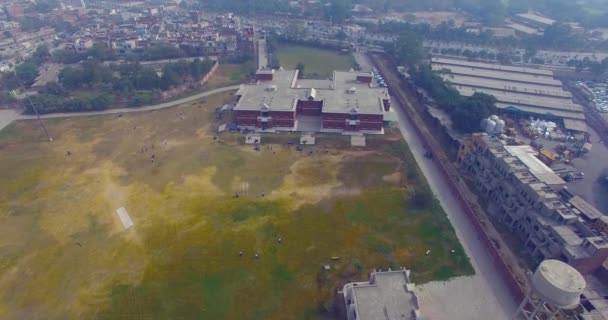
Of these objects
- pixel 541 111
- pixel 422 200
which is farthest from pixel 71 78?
pixel 541 111

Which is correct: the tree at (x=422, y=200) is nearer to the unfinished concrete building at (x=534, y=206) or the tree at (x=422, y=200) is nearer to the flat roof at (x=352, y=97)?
the unfinished concrete building at (x=534, y=206)

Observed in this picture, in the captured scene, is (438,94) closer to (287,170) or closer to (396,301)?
(287,170)

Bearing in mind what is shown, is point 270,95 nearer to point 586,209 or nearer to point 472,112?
point 472,112

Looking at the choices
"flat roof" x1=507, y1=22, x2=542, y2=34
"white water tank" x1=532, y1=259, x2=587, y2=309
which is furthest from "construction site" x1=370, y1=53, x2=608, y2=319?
"flat roof" x1=507, y1=22, x2=542, y2=34

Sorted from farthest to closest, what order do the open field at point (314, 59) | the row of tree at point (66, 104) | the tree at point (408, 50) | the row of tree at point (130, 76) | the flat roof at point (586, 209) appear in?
the open field at point (314, 59) → the tree at point (408, 50) → the row of tree at point (130, 76) → the row of tree at point (66, 104) → the flat roof at point (586, 209)

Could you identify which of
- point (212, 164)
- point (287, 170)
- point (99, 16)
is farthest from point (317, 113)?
point (99, 16)

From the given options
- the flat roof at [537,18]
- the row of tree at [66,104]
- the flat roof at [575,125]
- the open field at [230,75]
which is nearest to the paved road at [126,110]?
the row of tree at [66,104]

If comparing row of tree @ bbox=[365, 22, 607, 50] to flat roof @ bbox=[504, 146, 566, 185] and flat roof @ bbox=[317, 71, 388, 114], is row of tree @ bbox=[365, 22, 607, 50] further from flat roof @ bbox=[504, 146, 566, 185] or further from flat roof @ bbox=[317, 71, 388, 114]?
flat roof @ bbox=[504, 146, 566, 185]

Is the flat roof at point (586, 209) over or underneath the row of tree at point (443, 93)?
underneath
